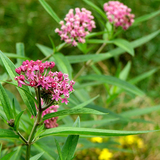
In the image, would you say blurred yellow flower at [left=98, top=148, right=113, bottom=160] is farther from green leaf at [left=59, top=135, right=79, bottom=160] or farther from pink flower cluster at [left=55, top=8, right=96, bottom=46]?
green leaf at [left=59, top=135, right=79, bottom=160]

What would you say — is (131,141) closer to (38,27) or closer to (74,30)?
(74,30)

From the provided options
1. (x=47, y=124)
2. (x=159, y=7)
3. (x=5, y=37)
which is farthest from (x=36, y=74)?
(x=159, y=7)

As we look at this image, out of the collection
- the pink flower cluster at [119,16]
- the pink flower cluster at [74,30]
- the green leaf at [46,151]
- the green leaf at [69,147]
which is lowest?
the green leaf at [46,151]

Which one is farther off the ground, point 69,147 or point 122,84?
point 122,84

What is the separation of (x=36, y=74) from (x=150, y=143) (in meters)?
1.90

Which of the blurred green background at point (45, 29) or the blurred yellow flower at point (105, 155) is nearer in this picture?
the blurred yellow flower at point (105, 155)

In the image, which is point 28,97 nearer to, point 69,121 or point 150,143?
point 69,121

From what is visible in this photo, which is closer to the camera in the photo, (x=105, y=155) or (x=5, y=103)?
(x=5, y=103)

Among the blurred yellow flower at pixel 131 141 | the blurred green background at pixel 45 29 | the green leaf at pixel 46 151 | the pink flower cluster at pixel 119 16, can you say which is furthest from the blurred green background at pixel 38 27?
the green leaf at pixel 46 151

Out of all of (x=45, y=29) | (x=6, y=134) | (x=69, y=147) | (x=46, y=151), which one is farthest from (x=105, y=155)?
(x=45, y=29)

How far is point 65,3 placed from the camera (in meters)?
2.94

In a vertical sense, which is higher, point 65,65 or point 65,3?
point 65,3

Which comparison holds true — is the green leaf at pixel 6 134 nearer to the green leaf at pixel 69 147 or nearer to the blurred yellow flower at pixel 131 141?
the green leaf at pixel 69 147

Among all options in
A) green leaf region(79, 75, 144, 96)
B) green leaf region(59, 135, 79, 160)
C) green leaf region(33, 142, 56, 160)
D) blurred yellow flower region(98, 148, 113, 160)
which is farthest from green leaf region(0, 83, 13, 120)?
blurred yellow flower region(98, 148, 113, 160)
